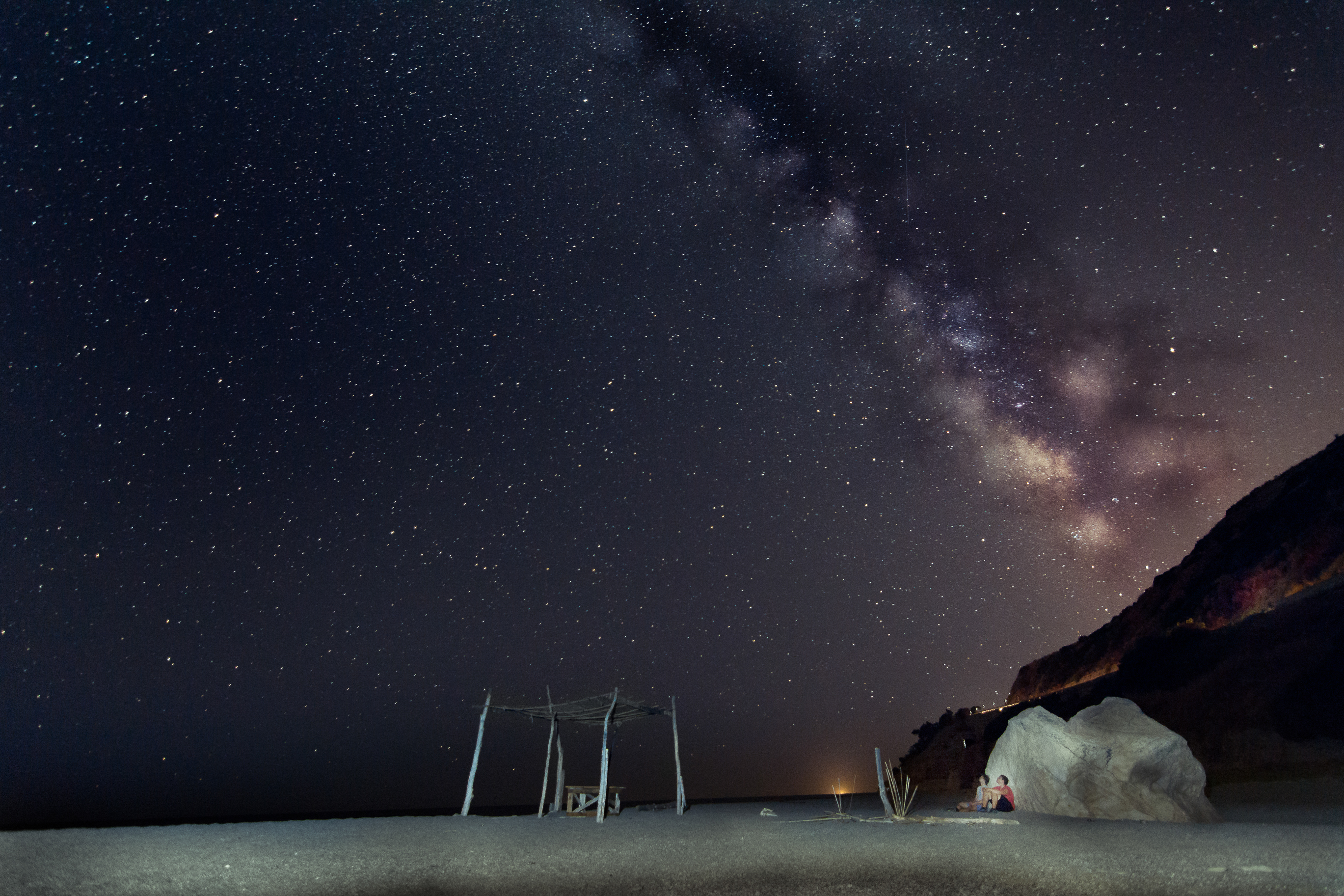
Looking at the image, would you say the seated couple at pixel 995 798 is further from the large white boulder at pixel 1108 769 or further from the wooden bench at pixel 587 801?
the wooden bench at pixel 587 801

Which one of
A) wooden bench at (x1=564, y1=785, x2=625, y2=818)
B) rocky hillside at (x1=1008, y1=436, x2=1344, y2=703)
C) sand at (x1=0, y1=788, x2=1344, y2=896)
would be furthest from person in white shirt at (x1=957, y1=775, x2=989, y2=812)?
rocky hillside at (x1=1008, y1=436, x2=1344, y2=703)

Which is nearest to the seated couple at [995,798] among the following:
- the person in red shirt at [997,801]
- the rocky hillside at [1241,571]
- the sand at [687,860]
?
the person in red shirt at [997,801]

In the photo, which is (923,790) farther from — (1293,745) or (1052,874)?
(1052,874)

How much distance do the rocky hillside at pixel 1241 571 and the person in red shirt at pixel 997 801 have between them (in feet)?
83.3

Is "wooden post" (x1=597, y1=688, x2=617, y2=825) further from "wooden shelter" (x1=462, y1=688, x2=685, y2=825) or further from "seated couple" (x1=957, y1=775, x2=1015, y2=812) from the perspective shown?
"seated couple" (x1=957, y1=775, x2=1015, y2=812)

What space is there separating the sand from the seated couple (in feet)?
9.54

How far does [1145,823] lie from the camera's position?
1916 cm

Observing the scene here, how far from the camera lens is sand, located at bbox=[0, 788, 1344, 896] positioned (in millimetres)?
10297

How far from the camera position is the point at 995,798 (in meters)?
Answer: 23.0

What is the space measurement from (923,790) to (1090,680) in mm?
14796

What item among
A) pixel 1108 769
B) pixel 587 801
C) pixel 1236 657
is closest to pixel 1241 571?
pixel 1236 657

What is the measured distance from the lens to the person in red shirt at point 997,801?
2297 centimetres

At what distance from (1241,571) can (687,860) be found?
46.9 m

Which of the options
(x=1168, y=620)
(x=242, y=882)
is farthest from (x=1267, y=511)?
(x=242, y=882)
